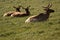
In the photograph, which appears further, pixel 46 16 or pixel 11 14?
pixel 11 14

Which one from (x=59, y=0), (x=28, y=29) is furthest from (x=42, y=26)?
(x=59, y=0)

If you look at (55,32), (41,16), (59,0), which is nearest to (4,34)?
(55,32)

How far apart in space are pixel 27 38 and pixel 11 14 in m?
8.94

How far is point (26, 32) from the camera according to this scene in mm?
13109

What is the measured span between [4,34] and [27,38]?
1.90 meters

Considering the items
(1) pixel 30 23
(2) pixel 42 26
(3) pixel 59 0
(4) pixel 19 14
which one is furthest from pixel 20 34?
(3) pixel 59 0

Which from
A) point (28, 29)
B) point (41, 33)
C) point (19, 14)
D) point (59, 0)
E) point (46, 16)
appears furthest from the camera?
point (59, 0)

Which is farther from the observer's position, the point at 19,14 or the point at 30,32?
the point at 19,14

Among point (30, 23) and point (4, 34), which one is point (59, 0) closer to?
Answer: point (30, 23)

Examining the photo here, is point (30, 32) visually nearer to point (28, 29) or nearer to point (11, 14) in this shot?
point (28, 29)

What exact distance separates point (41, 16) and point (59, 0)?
12739mm

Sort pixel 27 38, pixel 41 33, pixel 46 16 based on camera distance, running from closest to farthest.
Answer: pixel 27 38, pixel 41 33, pixel 46 16

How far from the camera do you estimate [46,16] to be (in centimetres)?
1689

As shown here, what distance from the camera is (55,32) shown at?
488 inches
